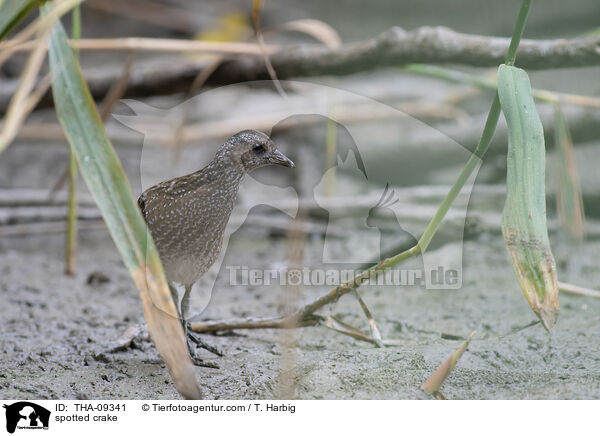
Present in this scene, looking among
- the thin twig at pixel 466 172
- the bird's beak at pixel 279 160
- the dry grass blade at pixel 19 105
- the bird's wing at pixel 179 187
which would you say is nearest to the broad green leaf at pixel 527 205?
the thin twig at pixel 466 172

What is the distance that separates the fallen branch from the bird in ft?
1.59

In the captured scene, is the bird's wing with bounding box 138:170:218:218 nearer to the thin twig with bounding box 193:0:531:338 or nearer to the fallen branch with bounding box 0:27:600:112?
the thin twig with bounding box 193:0:531:338

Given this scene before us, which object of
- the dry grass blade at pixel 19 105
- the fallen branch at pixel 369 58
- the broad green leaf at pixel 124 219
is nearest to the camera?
the broad green leaf at pixel 124 219

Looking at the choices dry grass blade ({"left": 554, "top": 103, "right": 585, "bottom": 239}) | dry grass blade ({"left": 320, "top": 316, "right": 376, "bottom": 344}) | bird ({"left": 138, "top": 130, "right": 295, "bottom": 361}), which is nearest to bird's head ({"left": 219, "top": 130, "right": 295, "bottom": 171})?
bird ({"left": 138, "top": 130, "right": 295, "bottom": 361})

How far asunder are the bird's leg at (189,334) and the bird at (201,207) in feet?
0.15

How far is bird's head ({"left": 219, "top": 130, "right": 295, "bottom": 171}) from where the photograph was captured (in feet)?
2.86

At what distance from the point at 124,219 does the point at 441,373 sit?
458 millimetres

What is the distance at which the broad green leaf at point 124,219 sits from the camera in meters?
0.71

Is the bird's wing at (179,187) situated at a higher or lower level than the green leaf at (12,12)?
lower

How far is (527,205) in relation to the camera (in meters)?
0.73

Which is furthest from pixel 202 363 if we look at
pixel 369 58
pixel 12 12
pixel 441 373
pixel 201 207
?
pixel 369 58

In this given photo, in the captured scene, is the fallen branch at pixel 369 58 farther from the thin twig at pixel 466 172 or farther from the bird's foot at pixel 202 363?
the bird's foot at pixel 202 363

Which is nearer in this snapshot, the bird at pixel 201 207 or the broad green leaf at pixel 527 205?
the broad green leaf at pixel 527 205
